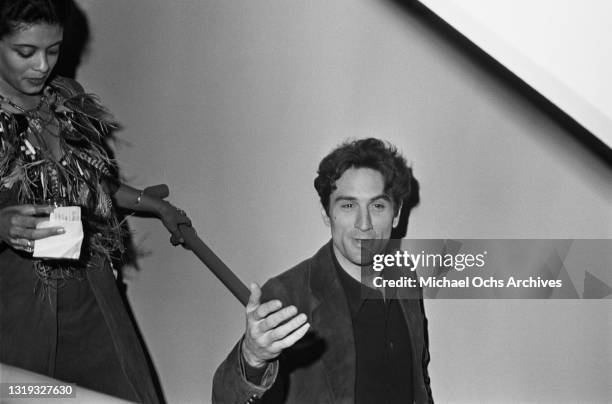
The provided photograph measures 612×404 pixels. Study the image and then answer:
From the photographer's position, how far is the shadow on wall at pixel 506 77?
4.63ft

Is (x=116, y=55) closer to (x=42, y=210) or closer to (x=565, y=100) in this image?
(x=42, y=210)

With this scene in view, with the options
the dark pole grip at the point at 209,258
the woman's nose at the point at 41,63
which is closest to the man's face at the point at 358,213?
the dark pole grip at the point at 209,258

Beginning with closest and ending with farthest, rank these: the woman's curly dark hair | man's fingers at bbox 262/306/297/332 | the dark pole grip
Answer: man's fingers at bbox 262/306/297/332 < the woman's curly dark hair < the dark pole grip

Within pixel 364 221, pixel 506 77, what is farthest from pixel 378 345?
pixel 506 77

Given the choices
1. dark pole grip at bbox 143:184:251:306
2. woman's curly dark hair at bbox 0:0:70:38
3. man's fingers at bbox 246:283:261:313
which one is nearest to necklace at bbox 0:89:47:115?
woman's curly dark hair at bbox 0:0:70:38

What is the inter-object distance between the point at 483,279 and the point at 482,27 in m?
0.48

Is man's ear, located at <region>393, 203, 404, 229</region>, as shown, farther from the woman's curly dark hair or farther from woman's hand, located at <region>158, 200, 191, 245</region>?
the woman's curly dark hair

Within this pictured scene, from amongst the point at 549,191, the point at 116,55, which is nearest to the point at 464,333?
the point at 549,191

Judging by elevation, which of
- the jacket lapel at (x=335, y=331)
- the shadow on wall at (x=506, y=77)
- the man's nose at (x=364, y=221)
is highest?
the shadow on wall at (x=506, y=77)

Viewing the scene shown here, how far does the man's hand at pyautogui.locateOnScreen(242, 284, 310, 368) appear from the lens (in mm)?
1113

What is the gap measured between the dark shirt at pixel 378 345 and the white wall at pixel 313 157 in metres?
0.06

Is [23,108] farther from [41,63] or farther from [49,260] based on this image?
[49,260]

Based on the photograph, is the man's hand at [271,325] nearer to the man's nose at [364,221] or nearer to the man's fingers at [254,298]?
the man's fingers at [254,298]

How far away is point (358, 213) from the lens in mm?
1528
